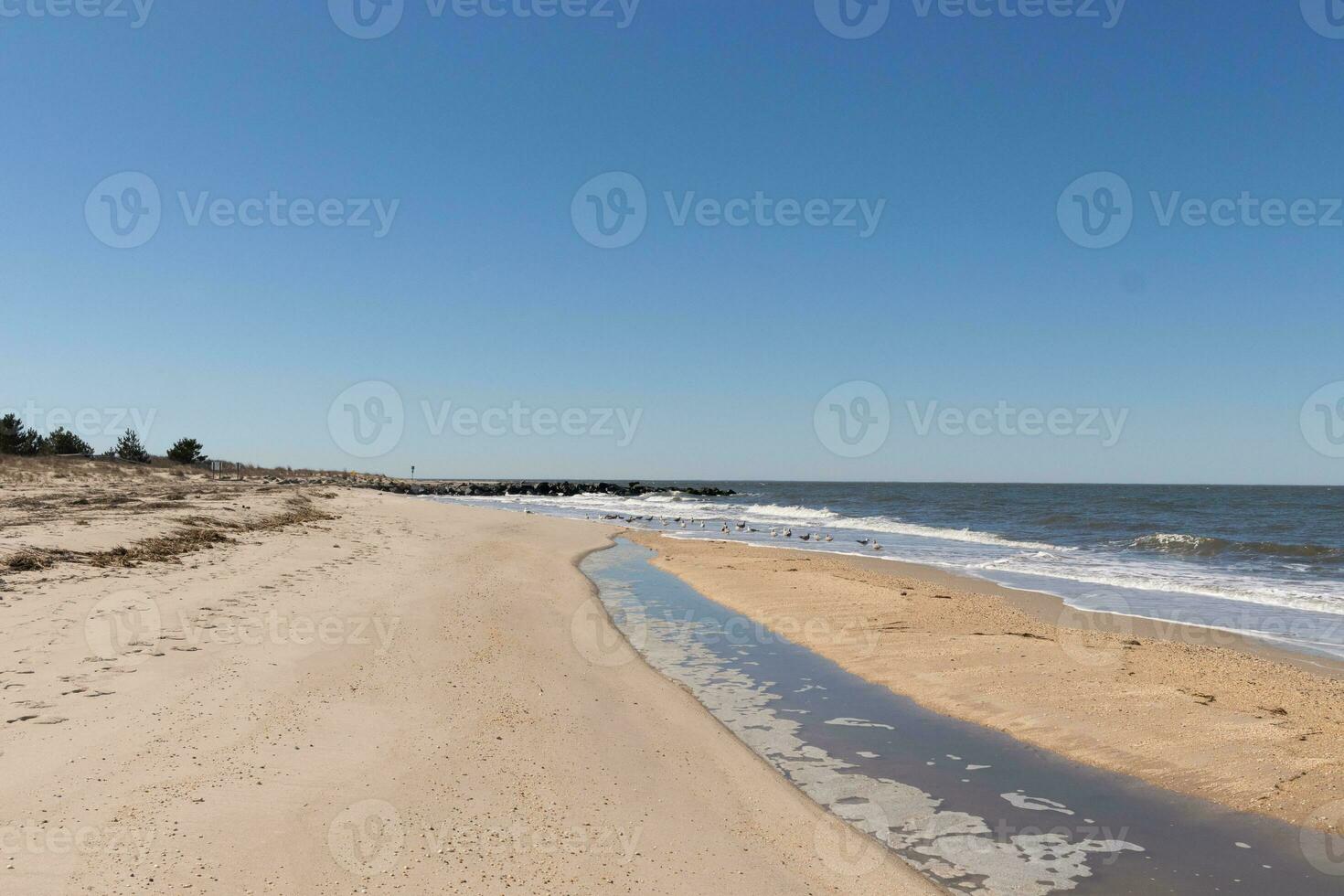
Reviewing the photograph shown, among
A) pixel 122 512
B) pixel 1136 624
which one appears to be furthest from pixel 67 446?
pixel 1136 624

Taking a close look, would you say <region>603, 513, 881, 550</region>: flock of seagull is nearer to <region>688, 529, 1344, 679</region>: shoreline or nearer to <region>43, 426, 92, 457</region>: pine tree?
<region>688, 529, 1344, 679</region>: shoreline

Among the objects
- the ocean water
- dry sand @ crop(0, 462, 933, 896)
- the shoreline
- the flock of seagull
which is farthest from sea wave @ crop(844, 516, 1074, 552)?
dry sand @ crop(0, 462, 933, 896)

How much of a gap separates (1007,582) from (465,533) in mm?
20458

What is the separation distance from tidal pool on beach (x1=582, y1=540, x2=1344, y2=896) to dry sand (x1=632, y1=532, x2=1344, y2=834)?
499mm

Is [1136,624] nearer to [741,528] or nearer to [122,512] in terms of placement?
[122,512]

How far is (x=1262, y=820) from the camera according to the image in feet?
21.2

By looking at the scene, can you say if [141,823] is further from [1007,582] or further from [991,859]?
[1007,582]

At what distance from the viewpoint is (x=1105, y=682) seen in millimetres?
10266

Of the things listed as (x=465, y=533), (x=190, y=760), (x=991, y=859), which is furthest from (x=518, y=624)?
(x=465, y=533)

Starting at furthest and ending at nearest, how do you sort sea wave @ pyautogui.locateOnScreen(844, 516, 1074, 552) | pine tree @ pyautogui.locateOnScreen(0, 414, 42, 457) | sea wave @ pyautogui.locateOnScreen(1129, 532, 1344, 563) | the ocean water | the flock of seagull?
pine tree @ pyautogui.locateOnScreen(0, 414, 42, 457) < the flock of seagull < sea wave @ pyautogui.locateOnScreen(844, 516, 1074, 552) < sea wave @ pyautogui.locateOnScreen(1129, 532, 1344, 563) < the ocean water

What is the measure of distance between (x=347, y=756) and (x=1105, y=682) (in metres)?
9.69

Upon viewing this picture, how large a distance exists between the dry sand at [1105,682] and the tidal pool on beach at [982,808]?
0.50m

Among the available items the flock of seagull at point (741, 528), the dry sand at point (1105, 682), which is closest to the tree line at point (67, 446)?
the flock of seagull at point (741, 528)

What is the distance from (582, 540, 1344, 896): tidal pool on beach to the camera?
18.4 ft
